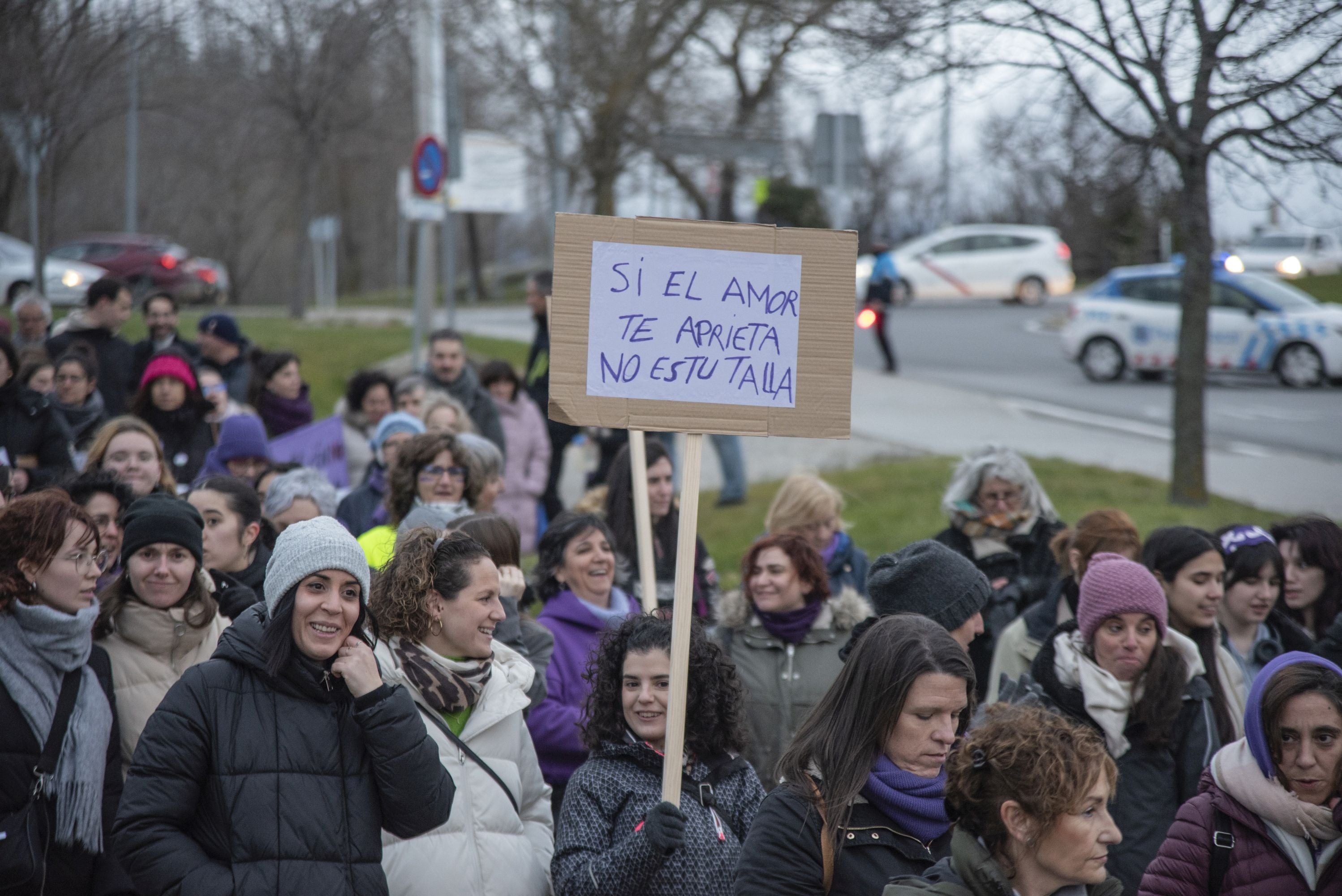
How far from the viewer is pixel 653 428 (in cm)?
Answer: 367

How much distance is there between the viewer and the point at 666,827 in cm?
335

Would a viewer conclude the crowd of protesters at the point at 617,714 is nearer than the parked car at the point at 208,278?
Yes

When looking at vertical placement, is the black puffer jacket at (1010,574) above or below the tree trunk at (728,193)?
below

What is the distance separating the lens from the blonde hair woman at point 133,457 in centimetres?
572

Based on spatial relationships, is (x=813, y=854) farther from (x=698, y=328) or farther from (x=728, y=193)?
(x=728, y=193)

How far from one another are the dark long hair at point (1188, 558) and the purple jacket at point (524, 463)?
4.95 m

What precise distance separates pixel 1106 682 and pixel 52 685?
3.13 meters

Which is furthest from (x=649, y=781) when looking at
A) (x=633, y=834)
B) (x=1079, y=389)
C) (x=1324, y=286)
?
(x=1324, y=286)

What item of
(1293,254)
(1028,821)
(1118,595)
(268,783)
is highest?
(1293,254)

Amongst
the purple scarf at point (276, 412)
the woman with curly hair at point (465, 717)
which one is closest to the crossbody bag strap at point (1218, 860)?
the woman with curly hair at point (465, 717)

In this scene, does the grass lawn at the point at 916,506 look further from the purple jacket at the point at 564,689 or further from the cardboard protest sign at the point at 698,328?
the cardboard protest sign at the point at 698,328

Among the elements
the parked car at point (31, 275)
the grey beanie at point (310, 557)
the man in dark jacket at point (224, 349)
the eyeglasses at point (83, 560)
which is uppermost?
the parked car at point (31, 275)

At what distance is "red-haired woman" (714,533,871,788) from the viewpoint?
4957 millimetres

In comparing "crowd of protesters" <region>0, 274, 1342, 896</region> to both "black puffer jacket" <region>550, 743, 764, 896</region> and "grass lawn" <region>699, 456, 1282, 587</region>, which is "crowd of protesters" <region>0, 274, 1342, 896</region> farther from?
"grass lawn" <region>699, 456, 1282, 587</region>
